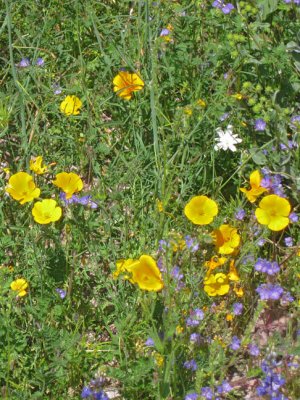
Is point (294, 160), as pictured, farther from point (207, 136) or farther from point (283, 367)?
point (283, 367)

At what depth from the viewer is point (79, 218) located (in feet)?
9.97

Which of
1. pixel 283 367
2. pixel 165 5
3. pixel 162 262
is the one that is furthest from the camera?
pixel 165 5

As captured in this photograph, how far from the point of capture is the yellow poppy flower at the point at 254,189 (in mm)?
3084

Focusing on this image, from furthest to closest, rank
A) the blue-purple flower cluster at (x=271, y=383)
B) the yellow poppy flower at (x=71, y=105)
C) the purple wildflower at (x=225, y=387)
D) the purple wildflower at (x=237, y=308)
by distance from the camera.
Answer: the yellow poppy flower at (x=71, y=105) → the purple wildflower at (x=237, y=308) → the purple wildflower at (x=225, y=387) → the blue-purple flower cluster at (x=271, y=383)

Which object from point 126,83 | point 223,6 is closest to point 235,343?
point 126,83

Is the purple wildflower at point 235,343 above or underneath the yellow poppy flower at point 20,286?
above

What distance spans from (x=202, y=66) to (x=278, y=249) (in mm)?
864

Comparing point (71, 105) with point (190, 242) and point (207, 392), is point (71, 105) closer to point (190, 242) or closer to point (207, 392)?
point (190, 242)

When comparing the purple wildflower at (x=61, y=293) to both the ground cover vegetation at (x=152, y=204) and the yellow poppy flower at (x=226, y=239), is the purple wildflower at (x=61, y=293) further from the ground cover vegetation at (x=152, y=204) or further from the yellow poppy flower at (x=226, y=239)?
the yellow poppy flower at (x=226, y=239)

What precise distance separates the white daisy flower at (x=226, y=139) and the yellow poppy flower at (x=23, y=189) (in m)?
0.75

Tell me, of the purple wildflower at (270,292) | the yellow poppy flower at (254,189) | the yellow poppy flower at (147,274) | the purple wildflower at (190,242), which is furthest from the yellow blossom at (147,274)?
the yellow poppy flower at (254,189)

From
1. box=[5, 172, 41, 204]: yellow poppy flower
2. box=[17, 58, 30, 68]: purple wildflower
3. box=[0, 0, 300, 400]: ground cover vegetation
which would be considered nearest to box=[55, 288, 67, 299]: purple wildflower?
box=[0, 0, 300, 400]: ground cover vegetation

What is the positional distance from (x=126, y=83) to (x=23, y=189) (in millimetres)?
752

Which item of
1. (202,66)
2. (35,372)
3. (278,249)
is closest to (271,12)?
(202,66)
